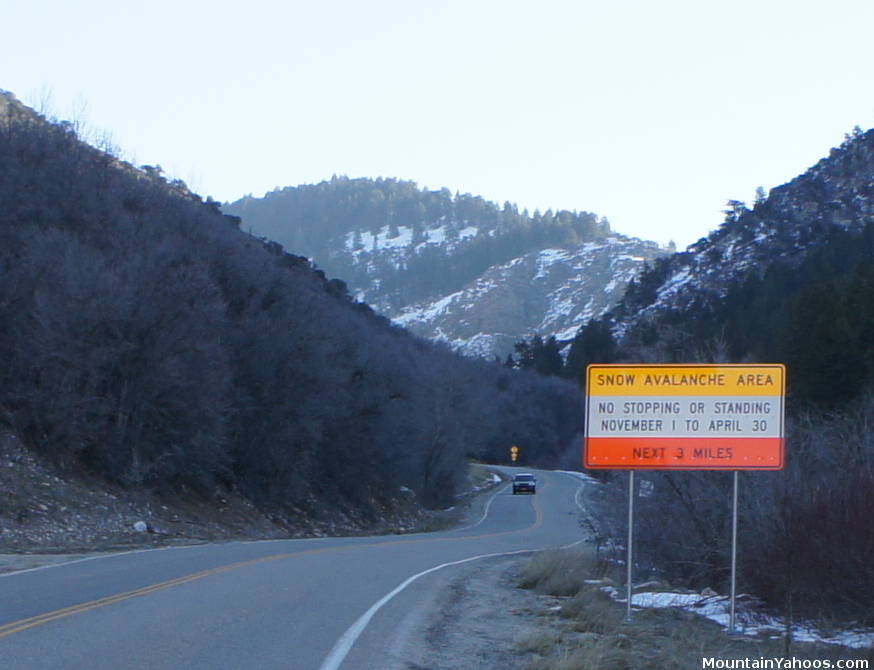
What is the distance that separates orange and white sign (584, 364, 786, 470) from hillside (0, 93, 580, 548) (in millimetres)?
21152

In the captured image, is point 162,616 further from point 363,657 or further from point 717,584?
point 717,584

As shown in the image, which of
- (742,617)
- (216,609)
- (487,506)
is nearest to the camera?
(216,609)

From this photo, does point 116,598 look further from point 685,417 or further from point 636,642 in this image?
point 685,417

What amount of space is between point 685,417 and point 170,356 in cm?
2258

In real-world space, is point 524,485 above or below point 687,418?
below

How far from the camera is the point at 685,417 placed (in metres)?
11.7

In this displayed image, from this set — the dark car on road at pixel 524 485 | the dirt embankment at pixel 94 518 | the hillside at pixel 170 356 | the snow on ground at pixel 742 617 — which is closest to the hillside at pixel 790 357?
the snow on ground at pixel 742 617

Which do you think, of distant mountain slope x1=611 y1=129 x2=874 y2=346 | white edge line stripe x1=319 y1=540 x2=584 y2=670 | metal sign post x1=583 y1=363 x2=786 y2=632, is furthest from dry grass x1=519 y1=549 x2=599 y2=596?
distant mountain slope x1=611 y1=129 x2=874 y2=346

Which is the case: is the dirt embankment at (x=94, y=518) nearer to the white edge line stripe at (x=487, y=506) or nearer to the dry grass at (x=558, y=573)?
the dry grass at (x=558, y=573)

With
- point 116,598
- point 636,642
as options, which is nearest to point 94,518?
point 116,598

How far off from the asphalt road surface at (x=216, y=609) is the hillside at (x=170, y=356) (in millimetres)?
10761

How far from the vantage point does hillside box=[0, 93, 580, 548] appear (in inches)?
1186

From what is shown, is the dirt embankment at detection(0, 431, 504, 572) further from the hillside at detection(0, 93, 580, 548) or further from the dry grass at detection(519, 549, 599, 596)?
the dry grass at detection(519, 549, 599, 596)

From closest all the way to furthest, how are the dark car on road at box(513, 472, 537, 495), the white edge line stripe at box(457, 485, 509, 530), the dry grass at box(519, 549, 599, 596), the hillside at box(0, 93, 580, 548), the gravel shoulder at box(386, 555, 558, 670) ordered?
the gravel shoulder at box(386, 555, 558, 670) → the dry grass at box(519, 549, 599, 596) → the hillside at box(0, 93, 580, 548) → the white edge line stripe at box(457, 485, 509, 530) → the dark car on road at box(513, 472, 537, 495)
